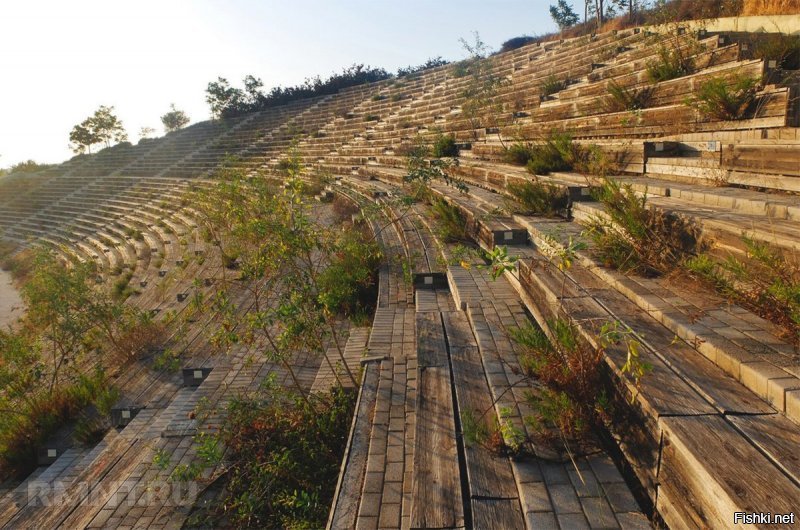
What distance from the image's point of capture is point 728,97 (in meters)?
5.00

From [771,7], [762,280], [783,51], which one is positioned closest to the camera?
[762,280]

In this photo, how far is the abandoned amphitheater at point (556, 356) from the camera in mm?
2135

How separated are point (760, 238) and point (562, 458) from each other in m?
1.91

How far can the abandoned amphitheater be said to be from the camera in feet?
7.00

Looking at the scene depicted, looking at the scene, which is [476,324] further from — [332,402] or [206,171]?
[206,171]

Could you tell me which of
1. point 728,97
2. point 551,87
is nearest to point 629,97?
point 728,97

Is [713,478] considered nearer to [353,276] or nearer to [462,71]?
[353,276]

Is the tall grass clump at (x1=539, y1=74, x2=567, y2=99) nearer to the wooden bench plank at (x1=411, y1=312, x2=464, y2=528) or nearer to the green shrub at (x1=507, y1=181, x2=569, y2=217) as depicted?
the green shrub at (x1=507, y1=181, x2=569, y2=217)

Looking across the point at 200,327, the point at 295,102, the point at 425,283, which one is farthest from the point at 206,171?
the point at 425,283

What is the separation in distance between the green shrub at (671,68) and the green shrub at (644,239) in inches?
170

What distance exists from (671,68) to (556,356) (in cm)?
619

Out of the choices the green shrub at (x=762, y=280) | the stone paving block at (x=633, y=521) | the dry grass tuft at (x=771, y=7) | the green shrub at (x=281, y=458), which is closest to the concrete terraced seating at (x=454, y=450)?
the stone paving block at (x=633, y=521)

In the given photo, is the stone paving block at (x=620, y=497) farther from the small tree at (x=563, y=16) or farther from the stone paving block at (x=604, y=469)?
the small tree at (x=563, y=16)

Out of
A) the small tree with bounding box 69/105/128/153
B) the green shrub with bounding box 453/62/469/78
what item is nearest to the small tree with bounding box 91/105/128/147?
the small tree with bounding box 69/105/128/153
